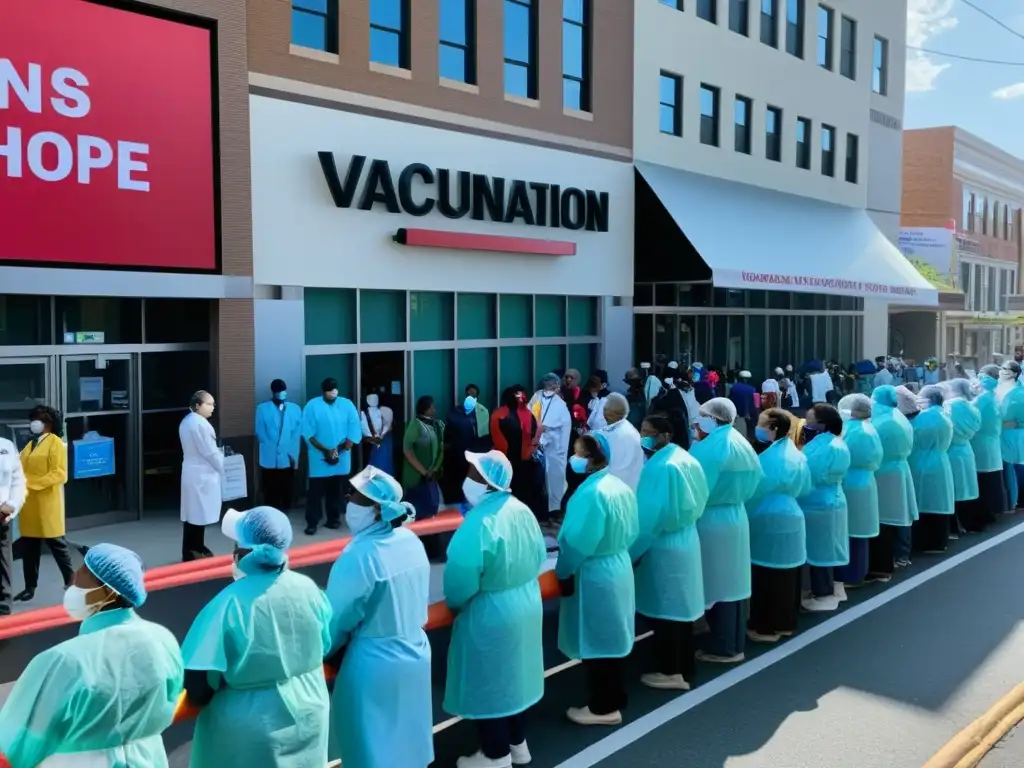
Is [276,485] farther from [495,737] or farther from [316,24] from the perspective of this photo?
[495,737]

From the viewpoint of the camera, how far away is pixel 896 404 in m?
10.8

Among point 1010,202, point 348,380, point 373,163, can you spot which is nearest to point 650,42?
point 373,163

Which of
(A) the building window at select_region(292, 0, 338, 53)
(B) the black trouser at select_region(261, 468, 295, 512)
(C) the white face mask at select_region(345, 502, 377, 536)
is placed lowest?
(B) the black trouser at select_region(261, 468, 295, 512)

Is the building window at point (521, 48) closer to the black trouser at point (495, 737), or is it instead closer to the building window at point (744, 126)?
the building window at point (744, 126)

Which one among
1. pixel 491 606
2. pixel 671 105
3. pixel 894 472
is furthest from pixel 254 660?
pixel 671 105

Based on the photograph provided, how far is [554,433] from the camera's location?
12.9 metres

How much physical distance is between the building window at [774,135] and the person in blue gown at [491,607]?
1950cm

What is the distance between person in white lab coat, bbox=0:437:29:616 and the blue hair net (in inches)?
206

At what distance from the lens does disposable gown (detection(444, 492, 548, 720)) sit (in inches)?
212

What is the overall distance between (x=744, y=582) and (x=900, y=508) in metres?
3.29

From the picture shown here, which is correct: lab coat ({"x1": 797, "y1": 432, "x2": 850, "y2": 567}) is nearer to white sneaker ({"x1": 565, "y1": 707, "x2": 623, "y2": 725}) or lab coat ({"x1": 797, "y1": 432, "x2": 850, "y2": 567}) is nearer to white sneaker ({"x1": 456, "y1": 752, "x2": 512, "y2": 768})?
white sneaker ({"x1": 565, "y1": 707, "x2": 623, "y2": 725})

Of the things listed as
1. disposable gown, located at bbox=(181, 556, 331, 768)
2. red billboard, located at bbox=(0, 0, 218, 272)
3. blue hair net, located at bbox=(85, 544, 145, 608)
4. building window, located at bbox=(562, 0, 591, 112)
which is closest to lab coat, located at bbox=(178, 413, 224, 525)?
red billboard, located at bbox=(0, 0, 218, 272)

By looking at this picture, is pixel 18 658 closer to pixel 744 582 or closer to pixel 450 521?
pixel 450 521

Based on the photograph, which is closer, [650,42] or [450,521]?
[450,521]
